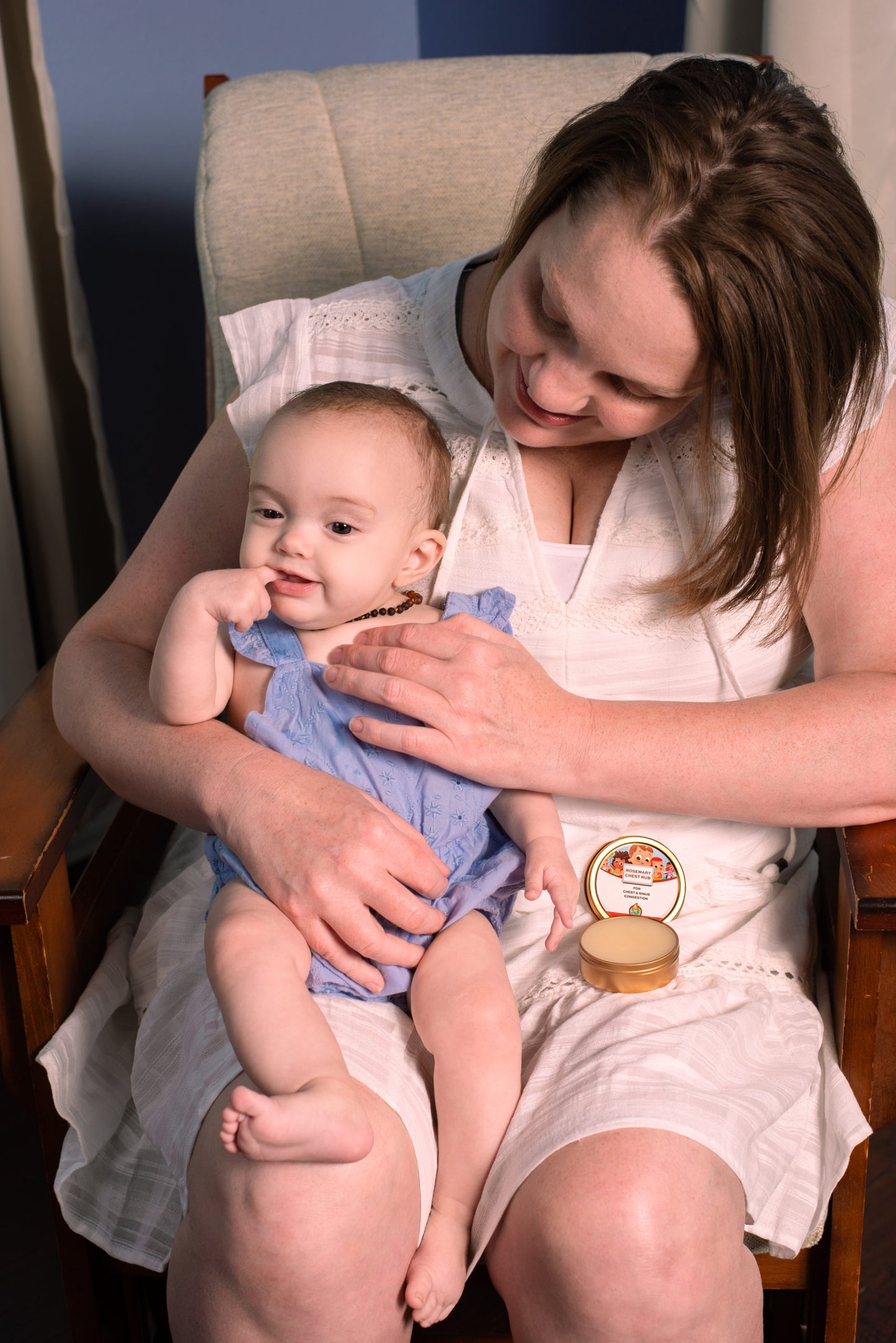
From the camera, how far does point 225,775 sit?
1065 millimetres

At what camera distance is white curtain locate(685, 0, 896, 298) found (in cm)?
176

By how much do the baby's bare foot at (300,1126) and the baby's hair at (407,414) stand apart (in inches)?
22.2

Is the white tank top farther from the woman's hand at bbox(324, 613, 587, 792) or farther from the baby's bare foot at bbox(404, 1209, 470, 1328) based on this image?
the baby's bare foot at bbox(404, 1209, 470, 1328)

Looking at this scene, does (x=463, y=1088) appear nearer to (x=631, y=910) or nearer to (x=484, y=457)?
(x=631, y=910)

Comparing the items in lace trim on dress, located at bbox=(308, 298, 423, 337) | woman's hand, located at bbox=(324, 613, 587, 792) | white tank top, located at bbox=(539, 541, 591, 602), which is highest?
lace trim on dress, located at bbox=(308, 298, 423, 337)

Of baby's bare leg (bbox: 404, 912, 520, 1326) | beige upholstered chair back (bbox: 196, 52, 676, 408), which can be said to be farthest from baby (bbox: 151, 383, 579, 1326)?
beige upholstered chair back (bbox: 196, 52, 676, 408)

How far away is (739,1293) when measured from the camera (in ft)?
2.98

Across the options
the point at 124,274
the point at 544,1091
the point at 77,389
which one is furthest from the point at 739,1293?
the point at 124,274

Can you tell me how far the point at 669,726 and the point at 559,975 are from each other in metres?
0.26

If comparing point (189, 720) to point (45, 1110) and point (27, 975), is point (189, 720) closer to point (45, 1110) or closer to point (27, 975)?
point (27, 975)

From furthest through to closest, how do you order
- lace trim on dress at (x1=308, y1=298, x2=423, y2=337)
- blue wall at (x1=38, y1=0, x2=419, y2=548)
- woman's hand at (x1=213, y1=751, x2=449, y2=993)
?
blue wall at (x1=38, y1=0, x2=419, y2=548) < lace trim on dress at (x1=308, y1=298, x2=423, y2=337) < woman's hand at (x1=213, y1=751, x2=449, y2=993)

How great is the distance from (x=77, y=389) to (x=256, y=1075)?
5.25 feet

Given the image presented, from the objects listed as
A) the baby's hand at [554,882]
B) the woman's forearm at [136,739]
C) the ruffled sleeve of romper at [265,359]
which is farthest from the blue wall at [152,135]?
the baby's hand at [554,882]

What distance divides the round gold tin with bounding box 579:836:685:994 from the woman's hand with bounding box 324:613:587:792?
0.45 feet
